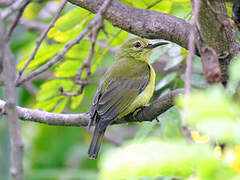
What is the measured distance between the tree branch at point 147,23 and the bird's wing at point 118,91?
4.19 ft

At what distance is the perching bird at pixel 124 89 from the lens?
445 centimetres

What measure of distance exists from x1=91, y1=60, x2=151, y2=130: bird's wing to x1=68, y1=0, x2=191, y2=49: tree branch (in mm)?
1277

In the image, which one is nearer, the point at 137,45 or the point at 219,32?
the point at 219,32

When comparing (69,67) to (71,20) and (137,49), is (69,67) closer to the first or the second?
(71,20)

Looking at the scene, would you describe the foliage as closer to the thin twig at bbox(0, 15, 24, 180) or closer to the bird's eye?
the thin twig at bbox(0, 15, 24, 180)

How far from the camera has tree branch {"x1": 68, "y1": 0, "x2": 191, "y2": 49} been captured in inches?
124

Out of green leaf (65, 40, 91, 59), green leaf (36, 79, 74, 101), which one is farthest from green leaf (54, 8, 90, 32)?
green leaf (36, 79, 74, 101)

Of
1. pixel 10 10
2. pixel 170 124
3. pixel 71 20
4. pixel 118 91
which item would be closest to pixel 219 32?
pixel 170 124

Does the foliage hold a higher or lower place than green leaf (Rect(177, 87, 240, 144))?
lower

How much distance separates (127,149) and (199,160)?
9.0 inches

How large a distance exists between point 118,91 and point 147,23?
1981 millimetres

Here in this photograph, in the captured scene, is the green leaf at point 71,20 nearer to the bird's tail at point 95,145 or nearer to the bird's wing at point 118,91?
the bird's wing at point 118,91

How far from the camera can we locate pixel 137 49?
19.5ft

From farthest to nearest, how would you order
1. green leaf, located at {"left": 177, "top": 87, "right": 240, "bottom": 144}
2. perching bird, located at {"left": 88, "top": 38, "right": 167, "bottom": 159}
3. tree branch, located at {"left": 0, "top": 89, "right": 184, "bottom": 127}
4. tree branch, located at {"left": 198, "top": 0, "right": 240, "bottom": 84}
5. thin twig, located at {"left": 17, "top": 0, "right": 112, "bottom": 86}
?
perching bird, located at {"left": 88, "top": 38, "right": 167, "bottom": 159} → tree branch, located at {"left": 0, "top": 89, "right": 184, "bottom": 127} → tree branch, located at {"left": 198, "top": 0, "right": 240, "bottom": 84} → thin twig, located at {"left": 17, "top": 0, "right": 112, "bottom": 86} → green leaf, located at {"left": 177, "top": 87, "right": 240, "bottom": 144}
